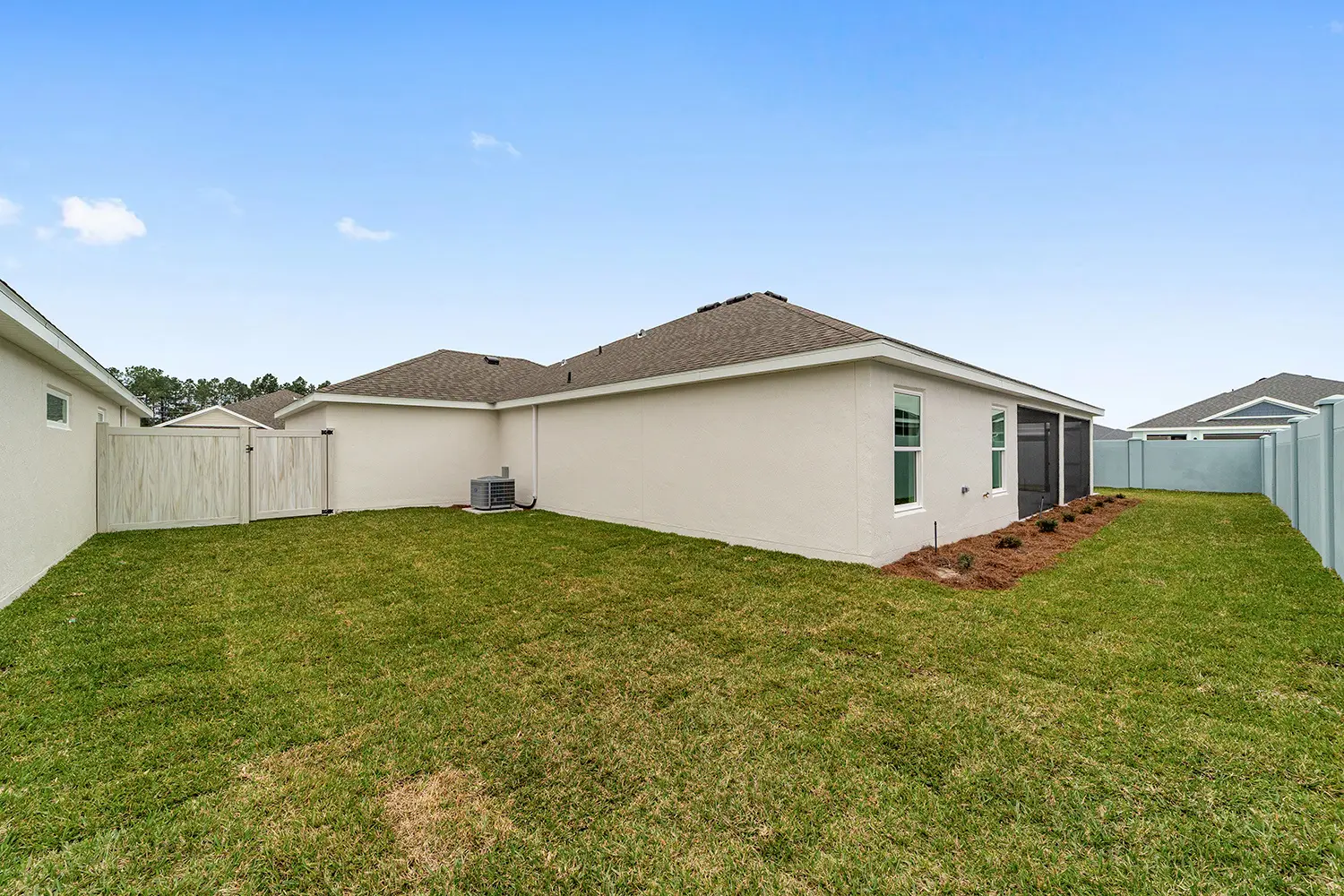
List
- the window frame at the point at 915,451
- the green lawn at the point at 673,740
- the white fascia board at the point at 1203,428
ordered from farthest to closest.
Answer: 1. the white fascia board at the point at 1203,428
2. the window frame at the point at 915,451
3. the green lawn at the point at 673,740

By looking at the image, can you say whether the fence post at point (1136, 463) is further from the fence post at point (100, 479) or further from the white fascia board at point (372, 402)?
the fence post at point (100, 479)

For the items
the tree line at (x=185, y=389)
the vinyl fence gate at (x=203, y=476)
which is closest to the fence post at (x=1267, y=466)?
the vinyl fence gate at (x=203, y=476)

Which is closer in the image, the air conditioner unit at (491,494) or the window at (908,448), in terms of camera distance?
the window at (908,448)

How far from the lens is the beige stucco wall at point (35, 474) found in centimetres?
484

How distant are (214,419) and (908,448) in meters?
30.5

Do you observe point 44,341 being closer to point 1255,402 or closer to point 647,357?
point 647,357

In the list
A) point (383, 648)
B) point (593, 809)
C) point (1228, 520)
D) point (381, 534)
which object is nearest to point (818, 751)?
point (593, 809)

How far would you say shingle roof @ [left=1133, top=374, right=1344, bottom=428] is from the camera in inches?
834

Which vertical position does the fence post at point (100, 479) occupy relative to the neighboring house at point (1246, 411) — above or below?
below

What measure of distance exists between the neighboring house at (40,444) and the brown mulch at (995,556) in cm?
935

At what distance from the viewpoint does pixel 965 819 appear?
6.62 feet

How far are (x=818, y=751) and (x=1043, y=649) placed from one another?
2.44m

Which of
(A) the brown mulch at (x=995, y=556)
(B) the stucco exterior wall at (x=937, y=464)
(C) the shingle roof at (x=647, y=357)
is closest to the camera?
(A) the brown mulch at (x=995, y=556)

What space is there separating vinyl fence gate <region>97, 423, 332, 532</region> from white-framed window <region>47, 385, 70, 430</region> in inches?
→ 75.3
